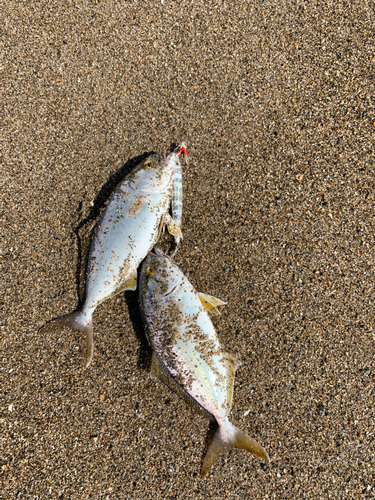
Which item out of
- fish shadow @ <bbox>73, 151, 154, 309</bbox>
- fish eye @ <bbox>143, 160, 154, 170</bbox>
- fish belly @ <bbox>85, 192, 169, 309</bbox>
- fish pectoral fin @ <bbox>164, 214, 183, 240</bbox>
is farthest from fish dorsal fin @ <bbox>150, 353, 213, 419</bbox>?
fish eye @ <bbox>143, 160, 154, 170</bbox>

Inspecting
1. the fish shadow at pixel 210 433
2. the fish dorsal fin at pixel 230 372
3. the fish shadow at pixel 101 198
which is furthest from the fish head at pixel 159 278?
the fish shadow at pixel 210 433

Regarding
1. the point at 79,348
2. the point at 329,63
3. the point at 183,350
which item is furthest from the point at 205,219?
the point at 329,63

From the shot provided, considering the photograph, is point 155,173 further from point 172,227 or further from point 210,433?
point 210,433

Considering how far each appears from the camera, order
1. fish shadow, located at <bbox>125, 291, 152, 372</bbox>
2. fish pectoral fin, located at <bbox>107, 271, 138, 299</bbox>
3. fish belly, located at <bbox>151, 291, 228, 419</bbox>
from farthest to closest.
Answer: fish shadow, located at <bbox>125, 291, 152, 372</bbox>, fish pectoral fin, located at <bbox>107, 271, 138, 299</bbox>, fish belly, located at <bbox>151, 291, 228, 419</bbox>

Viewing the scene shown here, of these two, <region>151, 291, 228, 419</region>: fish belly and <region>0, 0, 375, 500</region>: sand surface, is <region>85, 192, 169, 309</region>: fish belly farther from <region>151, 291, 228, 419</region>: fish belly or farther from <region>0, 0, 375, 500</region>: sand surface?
<region>151, 291, 228, 419</region>: fish belly

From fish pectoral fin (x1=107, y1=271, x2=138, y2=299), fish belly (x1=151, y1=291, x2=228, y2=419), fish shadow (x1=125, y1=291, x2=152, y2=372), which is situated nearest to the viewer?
fish belly (x1=151, y1=291, x2=228, y2=419)

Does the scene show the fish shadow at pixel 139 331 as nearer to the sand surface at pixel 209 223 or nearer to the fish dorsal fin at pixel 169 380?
the sand surface at pixel 209 223
